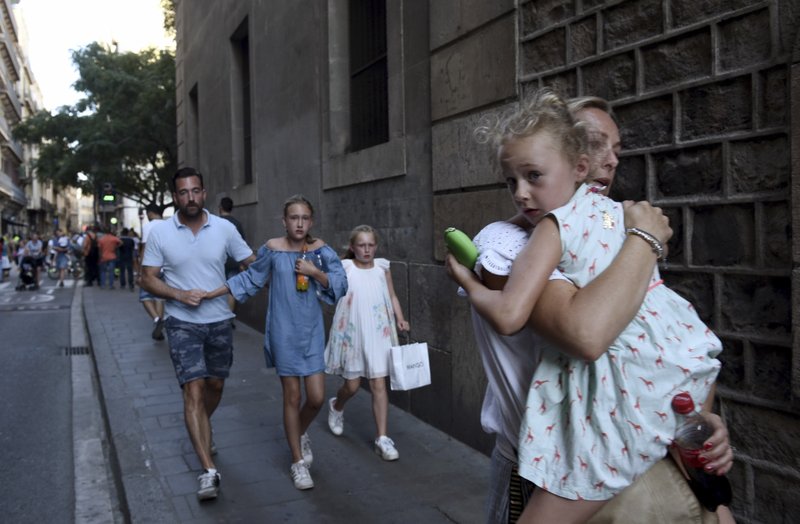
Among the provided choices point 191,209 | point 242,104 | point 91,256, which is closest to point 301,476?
point 191,209

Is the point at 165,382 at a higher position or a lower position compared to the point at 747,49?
lower

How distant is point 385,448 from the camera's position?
194 inches

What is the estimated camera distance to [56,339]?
37.2 ft

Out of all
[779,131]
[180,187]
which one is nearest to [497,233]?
[779,131]

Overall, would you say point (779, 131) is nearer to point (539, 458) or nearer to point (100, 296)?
point (539, 458)

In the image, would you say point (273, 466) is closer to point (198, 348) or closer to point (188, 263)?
point (198, 348)

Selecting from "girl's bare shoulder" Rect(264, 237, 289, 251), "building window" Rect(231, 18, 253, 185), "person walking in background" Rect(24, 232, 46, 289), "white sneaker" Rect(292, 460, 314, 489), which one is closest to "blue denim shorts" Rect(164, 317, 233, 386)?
"girl's bare shoulder" Rect(264, 237, 289, 251)


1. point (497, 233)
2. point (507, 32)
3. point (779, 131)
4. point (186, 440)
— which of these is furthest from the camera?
point (186, 440)

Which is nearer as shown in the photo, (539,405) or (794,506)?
(539,405)

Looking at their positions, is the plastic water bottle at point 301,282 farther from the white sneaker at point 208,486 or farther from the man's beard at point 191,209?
the white sneaker at point 208,486

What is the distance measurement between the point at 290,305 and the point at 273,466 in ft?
3.65

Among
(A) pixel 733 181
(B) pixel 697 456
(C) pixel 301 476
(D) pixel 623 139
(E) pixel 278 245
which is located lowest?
(C) pixel 301 476

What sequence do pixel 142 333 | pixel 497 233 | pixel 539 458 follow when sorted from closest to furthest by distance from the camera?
pixel 539 458, pixel 497 233, pixel 142 333

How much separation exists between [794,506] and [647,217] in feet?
6.17
